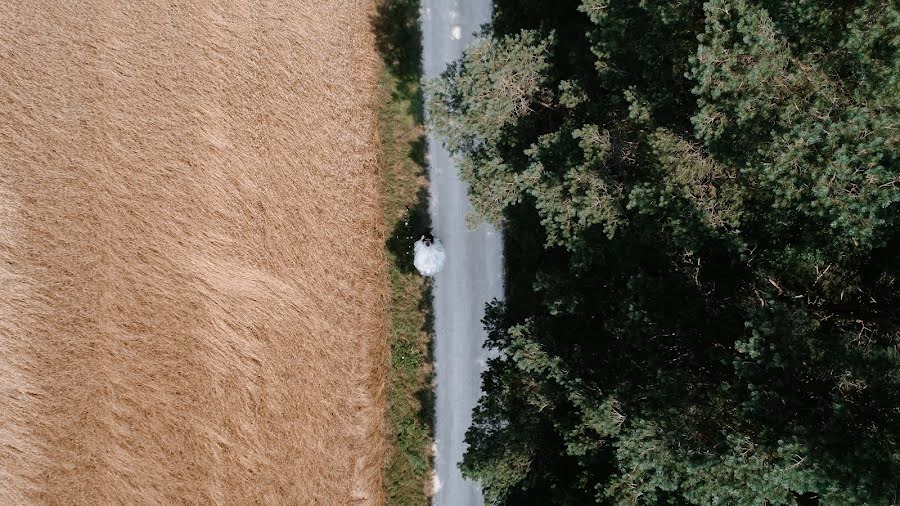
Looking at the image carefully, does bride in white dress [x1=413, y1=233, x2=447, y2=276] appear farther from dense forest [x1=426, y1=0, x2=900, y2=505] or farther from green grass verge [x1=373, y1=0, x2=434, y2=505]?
dense forest [x1=426, y1=0, x2=900, y2=505]

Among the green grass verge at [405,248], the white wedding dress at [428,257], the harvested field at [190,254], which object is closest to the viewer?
the white wedding dress at [428,257]

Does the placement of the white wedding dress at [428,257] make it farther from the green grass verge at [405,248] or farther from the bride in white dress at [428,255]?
the green grass verge at [405,248]

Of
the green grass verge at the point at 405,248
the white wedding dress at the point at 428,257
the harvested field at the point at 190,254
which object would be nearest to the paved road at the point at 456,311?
the green grass verge at the point at 405,248

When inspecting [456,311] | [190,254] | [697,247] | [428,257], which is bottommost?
[697,247]

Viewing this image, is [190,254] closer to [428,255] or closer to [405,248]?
[405,248]

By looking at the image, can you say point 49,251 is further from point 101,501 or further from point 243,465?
point 243,465

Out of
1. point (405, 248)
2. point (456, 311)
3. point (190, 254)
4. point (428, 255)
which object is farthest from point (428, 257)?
point (190, 254)

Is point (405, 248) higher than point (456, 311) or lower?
higher

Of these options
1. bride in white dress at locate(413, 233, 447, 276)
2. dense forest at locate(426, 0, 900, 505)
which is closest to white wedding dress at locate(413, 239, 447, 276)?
bride in white dress at locate(413, 233, 447, 276)
